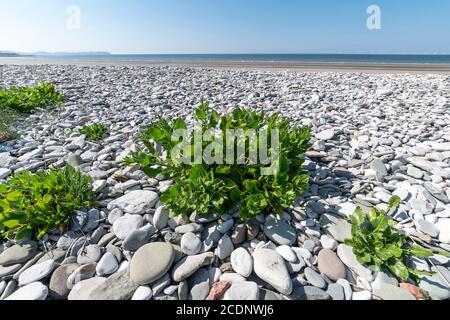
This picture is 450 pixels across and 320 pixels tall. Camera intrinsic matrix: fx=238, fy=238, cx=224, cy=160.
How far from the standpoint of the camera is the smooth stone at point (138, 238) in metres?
1.59

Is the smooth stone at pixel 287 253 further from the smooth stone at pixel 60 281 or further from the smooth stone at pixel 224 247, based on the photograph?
the smooth stone at pixel 60 281

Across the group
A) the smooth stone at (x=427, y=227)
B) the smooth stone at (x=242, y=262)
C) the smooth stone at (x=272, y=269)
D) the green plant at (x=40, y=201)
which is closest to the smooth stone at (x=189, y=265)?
the smooth stone at (x=242, y=262)

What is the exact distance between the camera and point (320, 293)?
4.30ft

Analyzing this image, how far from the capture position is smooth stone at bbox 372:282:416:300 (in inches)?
50.4

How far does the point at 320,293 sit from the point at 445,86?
25.9 feet

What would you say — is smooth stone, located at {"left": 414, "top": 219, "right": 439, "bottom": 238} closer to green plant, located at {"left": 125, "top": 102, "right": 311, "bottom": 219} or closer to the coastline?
green plant, located at {"left": 125, "top": 102, "right": 311, "bottom": 219}

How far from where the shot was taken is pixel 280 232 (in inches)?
66.0

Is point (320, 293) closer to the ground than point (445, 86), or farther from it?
closer to the ground

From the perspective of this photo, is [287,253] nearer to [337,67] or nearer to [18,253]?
[18,253]

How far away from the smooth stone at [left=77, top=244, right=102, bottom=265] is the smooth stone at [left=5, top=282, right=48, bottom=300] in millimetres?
221

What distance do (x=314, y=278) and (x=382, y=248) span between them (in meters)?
0.45

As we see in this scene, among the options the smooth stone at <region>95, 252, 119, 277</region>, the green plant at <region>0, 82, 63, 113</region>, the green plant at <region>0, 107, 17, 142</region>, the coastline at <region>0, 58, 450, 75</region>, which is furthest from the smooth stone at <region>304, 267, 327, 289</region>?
the coastline at <region>0, 58, 450, 75</region>
